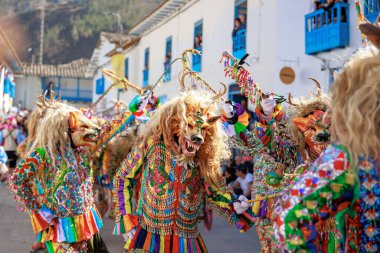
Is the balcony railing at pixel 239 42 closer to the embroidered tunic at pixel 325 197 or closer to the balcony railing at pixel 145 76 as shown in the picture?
the balcony railing at pixel 145 76

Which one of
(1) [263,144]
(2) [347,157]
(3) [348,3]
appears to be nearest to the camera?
(2) [347,157]

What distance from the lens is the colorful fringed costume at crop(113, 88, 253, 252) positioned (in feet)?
12.3

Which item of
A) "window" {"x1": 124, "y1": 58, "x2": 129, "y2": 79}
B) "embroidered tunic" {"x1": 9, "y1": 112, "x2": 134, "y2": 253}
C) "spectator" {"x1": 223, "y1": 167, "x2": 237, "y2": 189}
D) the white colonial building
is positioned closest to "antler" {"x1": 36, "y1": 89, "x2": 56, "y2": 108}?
"embroidered tunic" {"x1": 9, "y1": 112, "x2": 134, "y2": 253}

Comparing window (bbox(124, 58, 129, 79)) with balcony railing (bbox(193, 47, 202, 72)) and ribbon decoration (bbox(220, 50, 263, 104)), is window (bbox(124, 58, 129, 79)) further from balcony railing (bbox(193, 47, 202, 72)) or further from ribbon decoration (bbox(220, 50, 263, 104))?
ribbon decoration (bbox(220, 50, 263, 104))

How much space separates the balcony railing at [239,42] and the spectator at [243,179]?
12.7ft

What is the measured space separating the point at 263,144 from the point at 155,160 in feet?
4.79

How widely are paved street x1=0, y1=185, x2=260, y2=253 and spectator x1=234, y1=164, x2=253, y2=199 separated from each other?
0.84m

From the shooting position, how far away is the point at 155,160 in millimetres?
3871

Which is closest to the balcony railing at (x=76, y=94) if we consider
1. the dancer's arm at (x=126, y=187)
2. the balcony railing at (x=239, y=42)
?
the balcony railing at (x=239, y=42)

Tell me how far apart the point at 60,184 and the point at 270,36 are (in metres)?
8.31

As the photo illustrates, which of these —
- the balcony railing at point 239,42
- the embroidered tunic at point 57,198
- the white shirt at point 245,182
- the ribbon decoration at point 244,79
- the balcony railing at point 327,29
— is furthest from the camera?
the balcony railing at point 239,42

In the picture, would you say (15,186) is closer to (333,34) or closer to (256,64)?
(333,34)

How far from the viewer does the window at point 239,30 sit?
44.2ft

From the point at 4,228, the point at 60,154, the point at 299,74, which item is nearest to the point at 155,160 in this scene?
the point at 60,154
